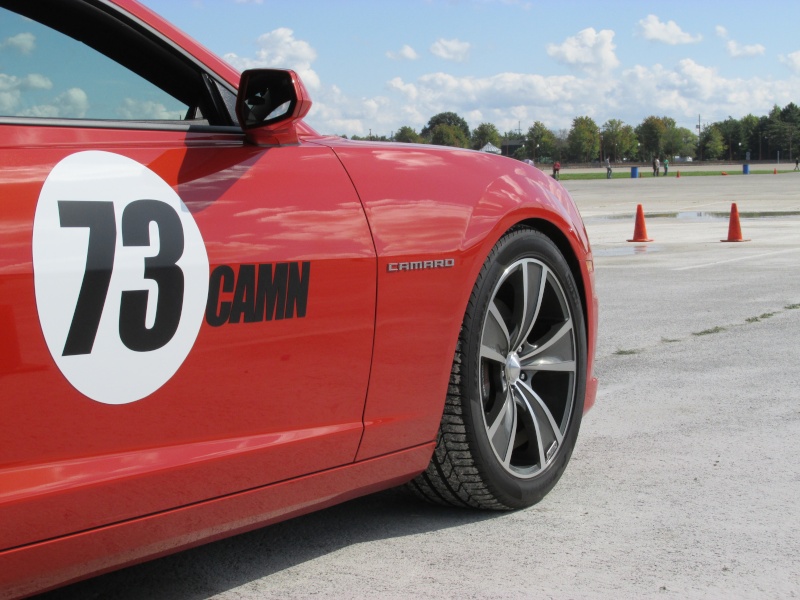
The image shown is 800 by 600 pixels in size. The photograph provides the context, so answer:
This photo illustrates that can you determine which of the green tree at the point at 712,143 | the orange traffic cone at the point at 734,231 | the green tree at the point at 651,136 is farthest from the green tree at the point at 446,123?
the green tree at the point at 712,143

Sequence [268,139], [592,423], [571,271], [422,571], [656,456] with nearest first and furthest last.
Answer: [268,139] < [422,571] < [571,271] < [656,456] < [592,423]

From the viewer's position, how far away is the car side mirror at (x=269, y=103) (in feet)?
8.35

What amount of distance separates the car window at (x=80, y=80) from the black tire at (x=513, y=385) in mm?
1038

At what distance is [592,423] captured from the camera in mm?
4688

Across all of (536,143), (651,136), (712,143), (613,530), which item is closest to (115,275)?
(613,530)

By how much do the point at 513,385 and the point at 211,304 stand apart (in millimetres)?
1334

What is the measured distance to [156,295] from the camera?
2.29 m

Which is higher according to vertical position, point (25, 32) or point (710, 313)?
point (25, 32)

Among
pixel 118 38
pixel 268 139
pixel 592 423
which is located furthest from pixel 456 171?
pixel 592 423

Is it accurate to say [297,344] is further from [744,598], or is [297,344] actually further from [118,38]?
[744,598]

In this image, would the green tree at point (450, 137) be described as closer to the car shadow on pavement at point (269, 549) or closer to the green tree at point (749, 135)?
the car shadow on pavement at point (269, 549)

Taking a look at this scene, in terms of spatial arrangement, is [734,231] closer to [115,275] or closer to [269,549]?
[269,549]

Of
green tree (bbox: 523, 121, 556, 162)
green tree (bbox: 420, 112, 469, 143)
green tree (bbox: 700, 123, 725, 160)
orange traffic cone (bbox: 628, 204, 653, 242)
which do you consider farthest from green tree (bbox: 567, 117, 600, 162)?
green tree (bbox: 420, 112, 469, 143)

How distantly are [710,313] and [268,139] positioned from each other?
6052mm
